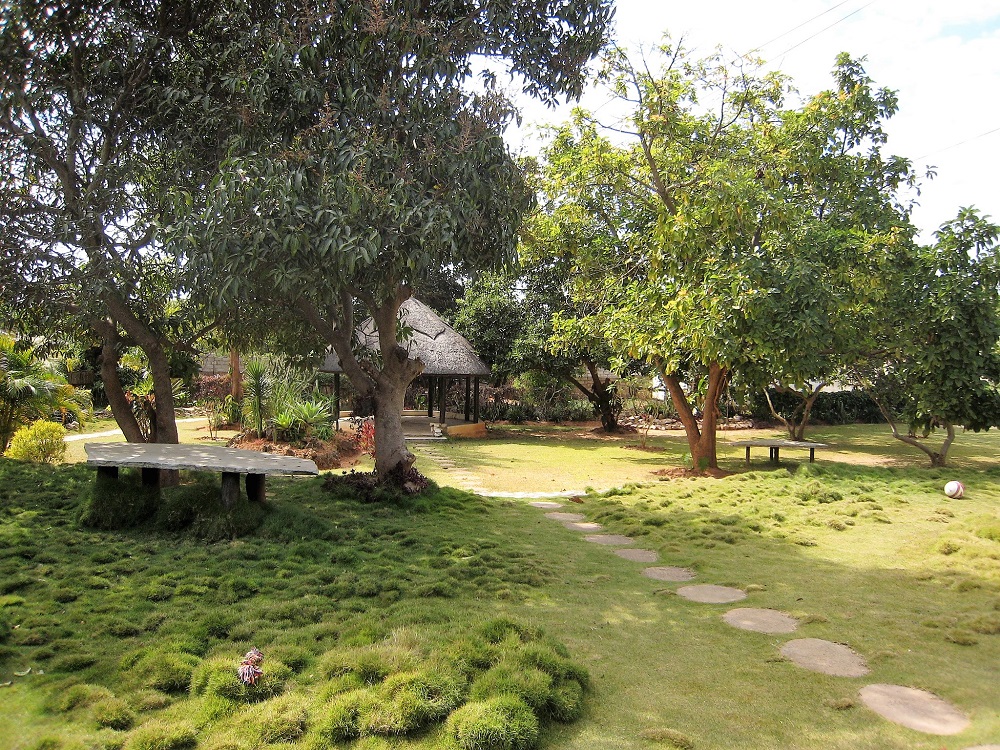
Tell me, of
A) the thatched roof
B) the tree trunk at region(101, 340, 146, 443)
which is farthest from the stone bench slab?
the thatched roof

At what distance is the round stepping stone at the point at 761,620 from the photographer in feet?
15.2

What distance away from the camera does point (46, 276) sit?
25.6 feet

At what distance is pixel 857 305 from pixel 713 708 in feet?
32.9

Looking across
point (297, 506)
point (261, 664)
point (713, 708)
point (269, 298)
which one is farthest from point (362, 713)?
point (269, 298)

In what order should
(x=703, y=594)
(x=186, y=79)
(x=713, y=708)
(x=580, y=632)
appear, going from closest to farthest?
1. (x=713, y=708)
2. (x=580, y=632)
3. (x=703, y=594)
4. (x=186, y=79)

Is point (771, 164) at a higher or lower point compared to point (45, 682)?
higher

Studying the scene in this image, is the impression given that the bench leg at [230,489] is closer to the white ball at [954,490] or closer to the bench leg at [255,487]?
the bench leg at [255,487]

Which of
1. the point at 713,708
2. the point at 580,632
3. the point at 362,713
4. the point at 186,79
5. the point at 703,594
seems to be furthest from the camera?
the point at 186,79

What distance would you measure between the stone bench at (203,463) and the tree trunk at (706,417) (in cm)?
827

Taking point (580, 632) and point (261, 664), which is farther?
point (580, 632)

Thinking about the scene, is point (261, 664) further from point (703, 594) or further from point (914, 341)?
point (914, 341)

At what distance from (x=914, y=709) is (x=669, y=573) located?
115 inches

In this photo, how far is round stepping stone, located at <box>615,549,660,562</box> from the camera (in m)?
6.77

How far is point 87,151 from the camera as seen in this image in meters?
8.16
